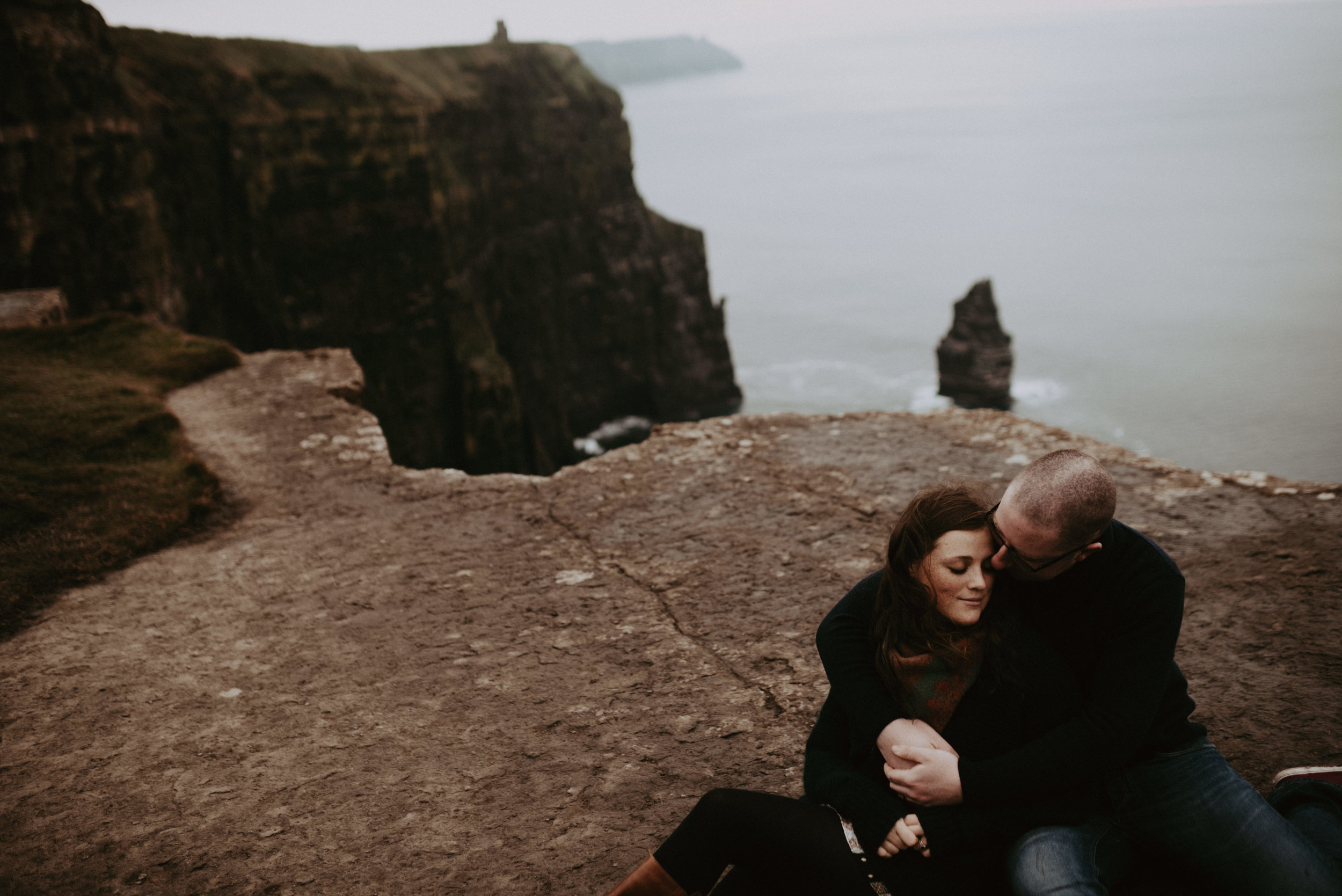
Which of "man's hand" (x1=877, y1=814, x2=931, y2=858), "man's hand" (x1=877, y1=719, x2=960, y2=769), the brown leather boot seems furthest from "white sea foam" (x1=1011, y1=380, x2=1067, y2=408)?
the brown leather boot

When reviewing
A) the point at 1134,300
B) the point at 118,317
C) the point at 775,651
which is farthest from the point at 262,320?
the point at 1134,300

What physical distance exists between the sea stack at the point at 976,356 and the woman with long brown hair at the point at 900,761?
62195mm

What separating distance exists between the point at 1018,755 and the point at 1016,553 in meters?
0.61

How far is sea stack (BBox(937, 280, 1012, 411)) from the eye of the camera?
203ft

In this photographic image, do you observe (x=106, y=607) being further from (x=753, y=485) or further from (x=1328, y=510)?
(x=1328, y=510)

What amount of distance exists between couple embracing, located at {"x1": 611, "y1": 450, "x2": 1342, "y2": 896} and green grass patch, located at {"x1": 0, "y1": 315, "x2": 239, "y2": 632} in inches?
175

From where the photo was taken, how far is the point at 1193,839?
247 centimetres

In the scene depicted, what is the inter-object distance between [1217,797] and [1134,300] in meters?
126

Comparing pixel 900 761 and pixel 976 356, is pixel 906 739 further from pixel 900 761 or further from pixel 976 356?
pixel 976 356

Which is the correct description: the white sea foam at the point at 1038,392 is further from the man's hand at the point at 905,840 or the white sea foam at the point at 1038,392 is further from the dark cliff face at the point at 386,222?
the man's hand at the point at 905,840

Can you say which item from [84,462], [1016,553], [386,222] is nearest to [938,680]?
[1016,553]

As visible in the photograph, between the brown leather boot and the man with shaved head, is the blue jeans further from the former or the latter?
the brown leather boot

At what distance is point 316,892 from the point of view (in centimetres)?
286

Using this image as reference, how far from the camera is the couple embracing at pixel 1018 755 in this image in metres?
2.47
